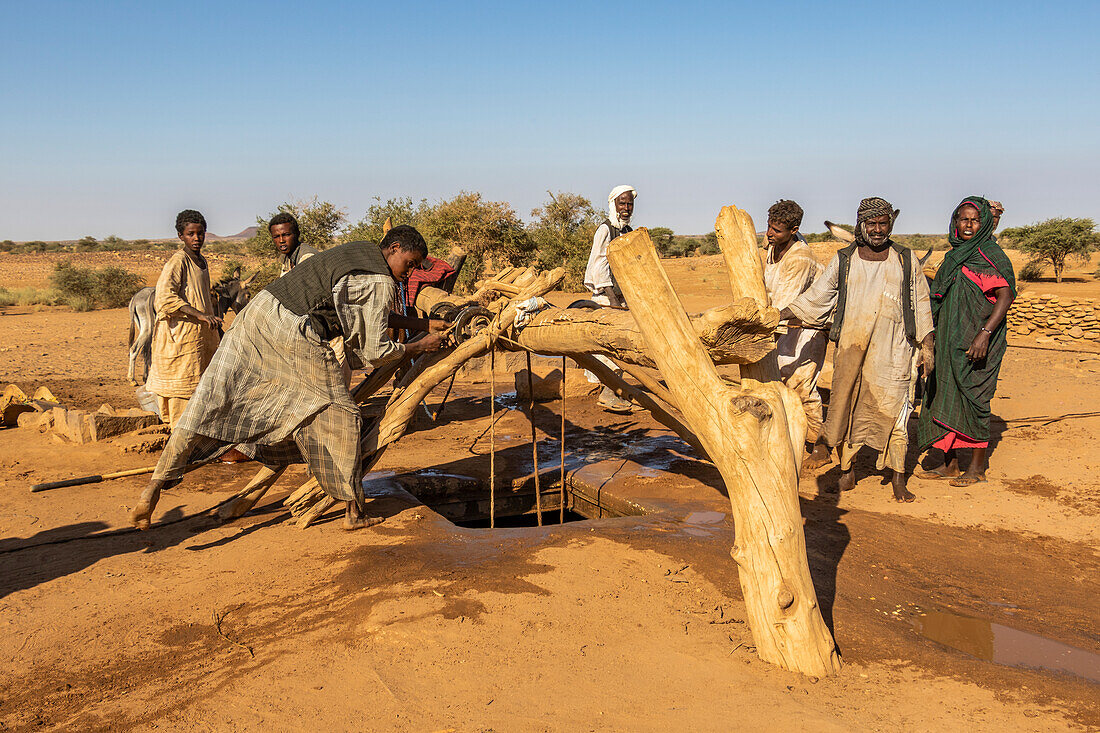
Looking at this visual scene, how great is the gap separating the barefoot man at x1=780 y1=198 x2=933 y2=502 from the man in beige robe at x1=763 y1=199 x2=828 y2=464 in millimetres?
287

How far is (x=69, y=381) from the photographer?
10117 mm

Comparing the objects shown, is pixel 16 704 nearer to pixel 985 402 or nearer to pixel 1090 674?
pixel 1090 674

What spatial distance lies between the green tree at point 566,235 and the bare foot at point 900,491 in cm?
1654

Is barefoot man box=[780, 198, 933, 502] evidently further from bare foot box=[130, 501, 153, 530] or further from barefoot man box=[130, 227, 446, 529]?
bare foot box=[130, 501, 153, 530]

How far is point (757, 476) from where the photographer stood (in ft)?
9.66

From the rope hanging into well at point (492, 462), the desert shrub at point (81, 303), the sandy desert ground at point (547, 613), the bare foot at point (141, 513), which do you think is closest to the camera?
the sandy desert ground at point (547, 613)

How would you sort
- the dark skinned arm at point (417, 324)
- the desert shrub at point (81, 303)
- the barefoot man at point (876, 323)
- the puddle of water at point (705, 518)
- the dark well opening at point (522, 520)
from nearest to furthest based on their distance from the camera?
the dark skinned arm at point (417, 324) → the puddle of water at point (705, 518) → the barefoot man at point (876, 323) → the dark well opening at point (522, 520) → the desert shrub at point (81, 303)

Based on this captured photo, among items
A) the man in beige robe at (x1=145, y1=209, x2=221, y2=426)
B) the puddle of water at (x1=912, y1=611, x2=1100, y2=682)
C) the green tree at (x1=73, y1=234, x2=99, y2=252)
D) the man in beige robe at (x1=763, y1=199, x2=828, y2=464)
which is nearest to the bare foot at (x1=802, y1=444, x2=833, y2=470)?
the man in beige robe at (x1=763, y1=199, x2=828, y2=464)

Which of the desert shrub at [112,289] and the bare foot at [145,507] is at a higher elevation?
the desert shrub at [112,289]

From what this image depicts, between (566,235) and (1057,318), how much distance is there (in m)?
13.4

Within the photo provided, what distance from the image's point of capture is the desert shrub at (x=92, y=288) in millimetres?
20359

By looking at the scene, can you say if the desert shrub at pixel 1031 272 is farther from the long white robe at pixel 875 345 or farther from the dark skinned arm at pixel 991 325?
the long white robe at pixel 875 345

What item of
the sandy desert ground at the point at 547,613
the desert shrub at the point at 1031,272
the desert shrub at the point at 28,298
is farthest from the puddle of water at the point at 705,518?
the desert shrub at the point at 28,298

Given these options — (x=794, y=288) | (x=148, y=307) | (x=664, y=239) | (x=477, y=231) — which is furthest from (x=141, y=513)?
(x=664, y=239)
